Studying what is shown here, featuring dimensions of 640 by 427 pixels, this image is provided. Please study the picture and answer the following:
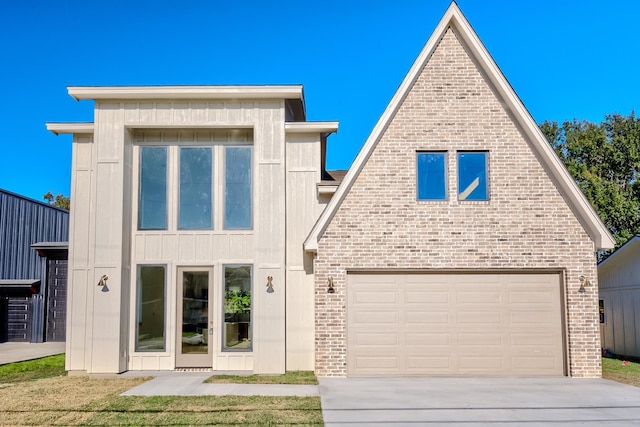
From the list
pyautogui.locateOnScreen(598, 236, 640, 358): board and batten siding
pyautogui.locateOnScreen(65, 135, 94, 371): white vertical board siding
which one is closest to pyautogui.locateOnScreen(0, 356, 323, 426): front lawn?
pyautogui.locateOnScreen(65, 135, 94, 371): white vertical board siding

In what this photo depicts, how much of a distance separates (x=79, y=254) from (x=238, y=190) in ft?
13.1

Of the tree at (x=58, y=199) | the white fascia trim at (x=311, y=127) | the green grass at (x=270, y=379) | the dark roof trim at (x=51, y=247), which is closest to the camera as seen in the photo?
the green grass at (x=270, y=379)

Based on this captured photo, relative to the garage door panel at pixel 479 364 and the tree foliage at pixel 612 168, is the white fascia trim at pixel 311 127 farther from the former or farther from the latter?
the tree foliage at pixel 612 168

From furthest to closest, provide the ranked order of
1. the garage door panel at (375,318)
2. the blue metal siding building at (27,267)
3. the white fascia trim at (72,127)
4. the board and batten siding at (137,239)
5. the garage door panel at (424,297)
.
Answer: the blue metal siding building at (27,267) → the white fascia trim at (72,127) → the board and batten siding at (137,239) → the garage door panel at (424,297) → the garage door panel at (375,318)

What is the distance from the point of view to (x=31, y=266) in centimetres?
2194

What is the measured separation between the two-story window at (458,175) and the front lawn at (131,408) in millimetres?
5424

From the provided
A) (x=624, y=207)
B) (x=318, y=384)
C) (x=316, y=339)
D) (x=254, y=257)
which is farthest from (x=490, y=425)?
(x=624, y=207)

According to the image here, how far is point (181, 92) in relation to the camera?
43.3ft

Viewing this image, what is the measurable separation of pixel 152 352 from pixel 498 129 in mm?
9463

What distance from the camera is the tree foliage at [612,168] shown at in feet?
96.5

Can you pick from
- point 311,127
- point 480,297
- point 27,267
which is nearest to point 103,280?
point 311,127

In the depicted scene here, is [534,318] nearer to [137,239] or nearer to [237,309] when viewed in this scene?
[237,309]

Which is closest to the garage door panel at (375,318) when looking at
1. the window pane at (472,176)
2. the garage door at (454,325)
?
the garage door at (454,325)

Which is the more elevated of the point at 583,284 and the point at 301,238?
the point at 301,238
